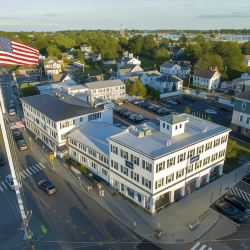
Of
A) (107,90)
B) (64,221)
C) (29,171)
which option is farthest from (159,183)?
(107,90)

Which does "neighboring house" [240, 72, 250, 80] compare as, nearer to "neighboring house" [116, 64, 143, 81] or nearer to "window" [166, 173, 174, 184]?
"neighboring house" [116, 64, 143, 81]

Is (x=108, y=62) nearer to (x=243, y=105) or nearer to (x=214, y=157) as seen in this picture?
(x=243, y=105)

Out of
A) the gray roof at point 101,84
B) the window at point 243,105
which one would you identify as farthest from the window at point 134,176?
the gray roof at point 101,84

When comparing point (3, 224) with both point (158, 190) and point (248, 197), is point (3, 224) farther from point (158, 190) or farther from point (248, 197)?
point (248, 197)

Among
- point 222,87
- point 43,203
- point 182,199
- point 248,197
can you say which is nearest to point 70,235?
point 43,203

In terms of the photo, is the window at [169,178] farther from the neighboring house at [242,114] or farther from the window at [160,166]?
the neighboring house at [242,114]
